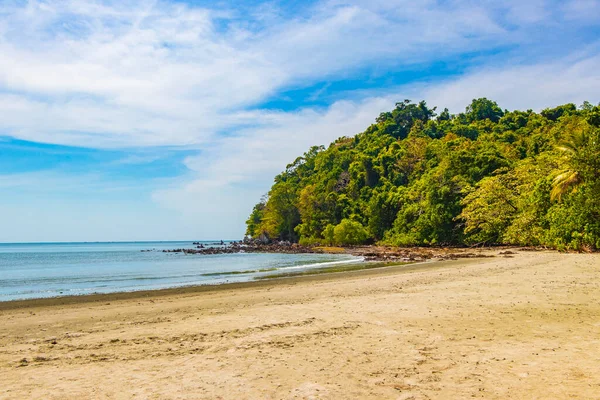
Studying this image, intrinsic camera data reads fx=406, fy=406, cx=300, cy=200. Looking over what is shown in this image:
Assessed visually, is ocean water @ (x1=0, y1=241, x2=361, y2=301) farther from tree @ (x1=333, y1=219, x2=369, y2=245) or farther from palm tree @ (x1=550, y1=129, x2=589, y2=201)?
tree @ (x1=333, y1=219, x2=369, y2=245)

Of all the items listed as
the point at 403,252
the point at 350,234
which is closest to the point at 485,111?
the point at 350,234

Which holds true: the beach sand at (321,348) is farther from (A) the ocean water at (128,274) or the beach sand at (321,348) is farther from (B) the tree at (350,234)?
(B) the tree at (350,234)

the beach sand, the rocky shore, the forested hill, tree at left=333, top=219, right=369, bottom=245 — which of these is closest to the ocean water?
the rocky shore

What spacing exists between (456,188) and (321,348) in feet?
167

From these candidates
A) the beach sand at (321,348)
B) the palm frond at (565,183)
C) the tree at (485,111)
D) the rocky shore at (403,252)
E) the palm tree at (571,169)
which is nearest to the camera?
the beach sand at (321,348)

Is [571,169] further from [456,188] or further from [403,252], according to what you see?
[456,188]

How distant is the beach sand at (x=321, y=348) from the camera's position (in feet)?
16.8

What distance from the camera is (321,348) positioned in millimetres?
6961

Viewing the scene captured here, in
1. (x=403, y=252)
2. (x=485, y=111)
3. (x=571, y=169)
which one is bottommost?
(x=403, y=252)

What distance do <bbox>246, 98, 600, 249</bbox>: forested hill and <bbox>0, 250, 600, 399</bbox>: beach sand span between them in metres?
19.7

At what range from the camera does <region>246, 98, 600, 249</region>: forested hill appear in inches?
1171

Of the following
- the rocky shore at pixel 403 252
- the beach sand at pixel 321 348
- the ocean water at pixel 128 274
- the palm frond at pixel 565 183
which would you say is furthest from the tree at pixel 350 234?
the beach sand at pixel 321 348

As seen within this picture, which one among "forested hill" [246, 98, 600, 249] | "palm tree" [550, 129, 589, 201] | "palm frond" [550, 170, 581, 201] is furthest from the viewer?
"forested hill" [246, 98, 600, 249]

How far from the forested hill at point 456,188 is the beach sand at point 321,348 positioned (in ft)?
64.5
